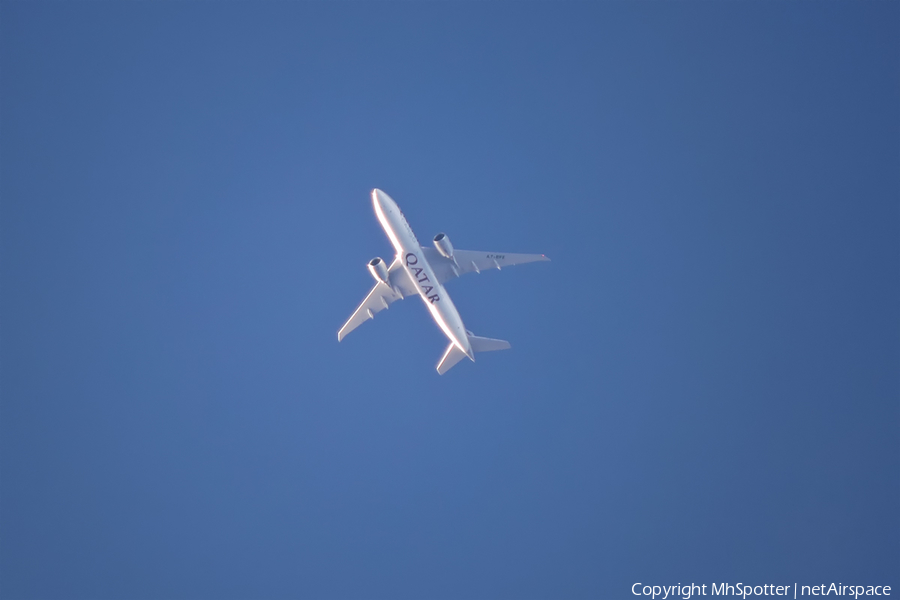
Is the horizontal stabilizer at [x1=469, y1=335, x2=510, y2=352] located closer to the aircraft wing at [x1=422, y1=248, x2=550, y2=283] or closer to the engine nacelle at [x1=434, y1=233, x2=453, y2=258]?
the aircraft wing at [x1=422, y1=248, x2=550, y2=283]

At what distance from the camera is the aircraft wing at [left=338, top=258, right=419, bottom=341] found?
145ft

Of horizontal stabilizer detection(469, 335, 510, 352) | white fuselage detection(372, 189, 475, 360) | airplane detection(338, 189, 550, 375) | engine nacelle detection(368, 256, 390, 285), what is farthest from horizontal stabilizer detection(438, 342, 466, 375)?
engine nacelle detection(368, 256, 390, 285)

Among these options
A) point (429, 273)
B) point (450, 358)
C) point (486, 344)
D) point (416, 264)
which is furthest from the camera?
point (450, 358)

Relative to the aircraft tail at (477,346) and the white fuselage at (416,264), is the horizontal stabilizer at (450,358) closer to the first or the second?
the aircraft tail at (477,346)

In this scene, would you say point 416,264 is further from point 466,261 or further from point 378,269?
point 466,261

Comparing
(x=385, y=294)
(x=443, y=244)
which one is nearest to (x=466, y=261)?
(x=443, y=244)

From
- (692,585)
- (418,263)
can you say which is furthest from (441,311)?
(692,585)

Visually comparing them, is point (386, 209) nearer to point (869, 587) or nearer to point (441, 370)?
point (441, 370)

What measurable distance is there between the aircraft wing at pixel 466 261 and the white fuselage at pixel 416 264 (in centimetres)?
136

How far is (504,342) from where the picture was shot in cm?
4466

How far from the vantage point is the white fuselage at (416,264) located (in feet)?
131

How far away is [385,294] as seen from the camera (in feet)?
151

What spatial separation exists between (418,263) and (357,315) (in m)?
8.27

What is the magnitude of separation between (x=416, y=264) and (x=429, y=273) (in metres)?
0.91
